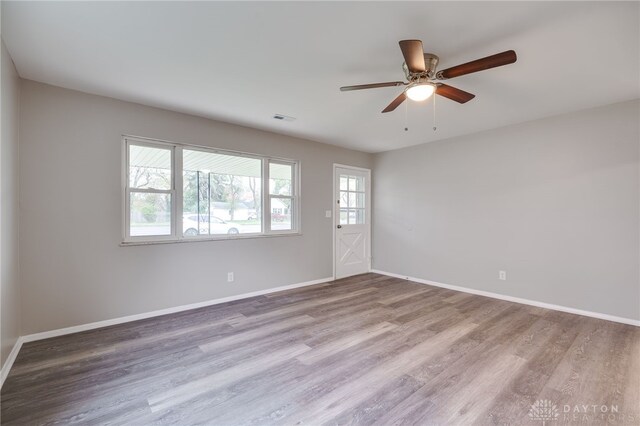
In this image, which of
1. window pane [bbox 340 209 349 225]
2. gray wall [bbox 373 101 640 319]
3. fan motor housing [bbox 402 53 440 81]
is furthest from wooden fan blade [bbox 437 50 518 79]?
window pane [bbox 340 209 349 225]

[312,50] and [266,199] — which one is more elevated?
[312,50]

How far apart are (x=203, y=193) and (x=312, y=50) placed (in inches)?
96.2

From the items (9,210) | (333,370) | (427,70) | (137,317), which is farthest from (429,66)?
(137,317)

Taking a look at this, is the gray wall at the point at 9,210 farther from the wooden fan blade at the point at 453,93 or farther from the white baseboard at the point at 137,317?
the wooden fan blade at the point at 453,93

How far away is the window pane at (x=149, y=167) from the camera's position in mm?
3385

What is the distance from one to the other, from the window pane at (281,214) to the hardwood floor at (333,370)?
63.2 inches

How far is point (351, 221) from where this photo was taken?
5.87m

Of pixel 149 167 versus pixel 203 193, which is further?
pixel 203 193

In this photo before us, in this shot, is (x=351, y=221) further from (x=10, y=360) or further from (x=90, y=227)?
(x=10, y=360)

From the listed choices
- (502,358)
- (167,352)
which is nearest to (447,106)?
(502,358)

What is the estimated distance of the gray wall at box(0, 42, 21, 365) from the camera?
7.21 ft

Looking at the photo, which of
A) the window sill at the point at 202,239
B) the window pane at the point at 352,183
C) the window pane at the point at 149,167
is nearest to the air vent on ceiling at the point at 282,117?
the window pane at the point at 149,167

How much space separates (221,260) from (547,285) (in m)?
4.45

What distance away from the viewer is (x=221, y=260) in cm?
401
